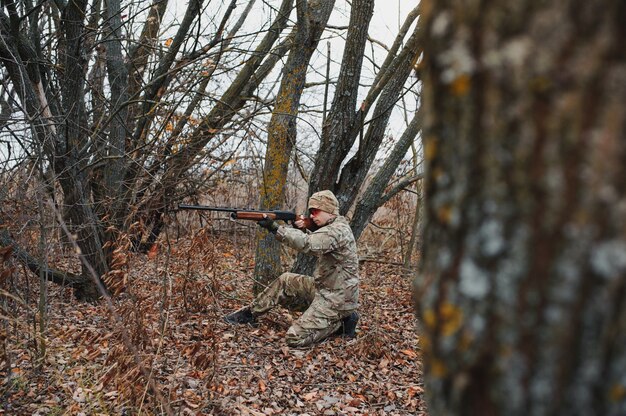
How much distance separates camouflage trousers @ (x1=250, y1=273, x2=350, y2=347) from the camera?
19.2 feet

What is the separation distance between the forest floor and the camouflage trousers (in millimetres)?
150

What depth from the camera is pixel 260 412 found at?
425 cm

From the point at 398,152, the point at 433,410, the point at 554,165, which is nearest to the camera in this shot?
the point at 554,165

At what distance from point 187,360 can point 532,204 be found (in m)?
4.64

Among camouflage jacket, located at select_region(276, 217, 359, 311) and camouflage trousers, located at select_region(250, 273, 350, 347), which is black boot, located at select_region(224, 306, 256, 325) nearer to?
camouflage trousers, located at select_region(250, 273, 350, 347)

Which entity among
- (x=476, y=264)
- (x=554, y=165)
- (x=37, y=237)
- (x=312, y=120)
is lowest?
(x=37, y=237)

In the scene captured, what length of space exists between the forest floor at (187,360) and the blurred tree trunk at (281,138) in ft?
2.03

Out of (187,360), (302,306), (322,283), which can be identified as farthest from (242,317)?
(187,360)

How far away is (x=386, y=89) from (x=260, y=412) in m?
4.25

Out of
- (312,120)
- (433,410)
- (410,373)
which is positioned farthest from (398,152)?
(433,410)

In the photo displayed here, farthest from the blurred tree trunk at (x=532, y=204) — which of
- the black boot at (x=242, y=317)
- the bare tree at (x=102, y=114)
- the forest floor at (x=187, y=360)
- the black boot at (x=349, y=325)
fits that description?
the black boot at (x=242, y=317)

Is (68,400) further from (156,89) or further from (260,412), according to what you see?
(156,89)

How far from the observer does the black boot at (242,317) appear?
6.28 m

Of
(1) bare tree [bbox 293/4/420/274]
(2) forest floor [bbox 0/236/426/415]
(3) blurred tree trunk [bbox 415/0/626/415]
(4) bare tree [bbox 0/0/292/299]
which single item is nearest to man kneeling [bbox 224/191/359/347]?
(2) forest floor [bbox 0/236/426/415]
